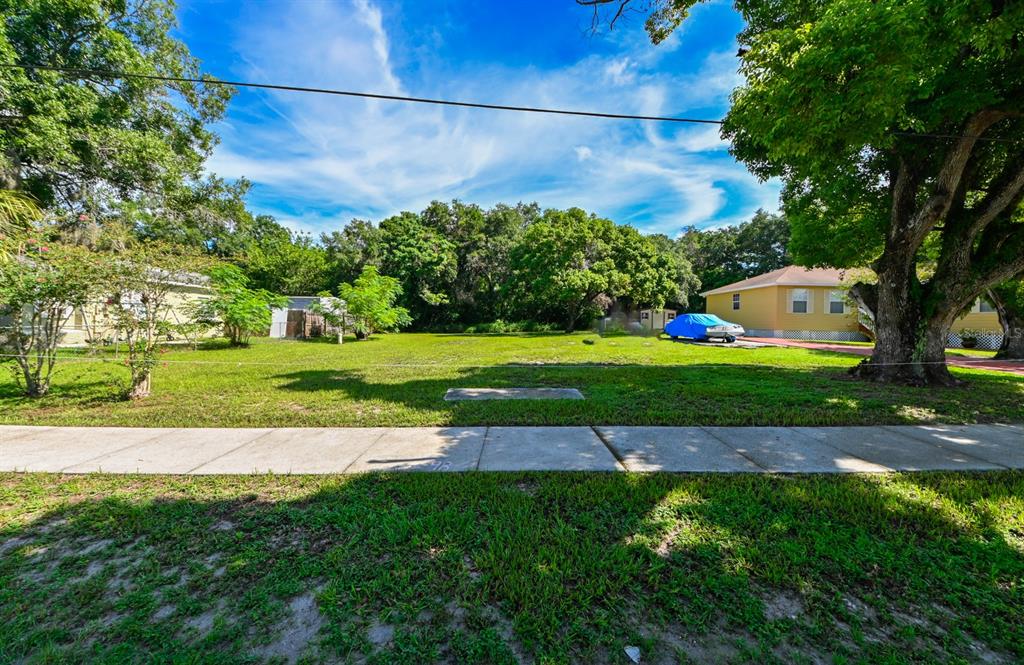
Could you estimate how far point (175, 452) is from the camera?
13.3 feet

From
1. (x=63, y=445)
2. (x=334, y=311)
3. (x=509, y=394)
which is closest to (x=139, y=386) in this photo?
(x=63, y=445)

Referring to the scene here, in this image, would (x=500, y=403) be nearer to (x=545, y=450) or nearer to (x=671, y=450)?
(x=545, y=450)

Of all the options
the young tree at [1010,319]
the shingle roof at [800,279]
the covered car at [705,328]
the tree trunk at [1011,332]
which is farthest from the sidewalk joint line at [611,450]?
the shingle roof at [800,279]

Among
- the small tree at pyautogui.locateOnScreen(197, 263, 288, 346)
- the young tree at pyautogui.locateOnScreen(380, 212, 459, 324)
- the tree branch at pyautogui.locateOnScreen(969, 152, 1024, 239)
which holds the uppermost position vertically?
the young tree at pyautogui.locateOnScreen(380, 212, 459, 324)

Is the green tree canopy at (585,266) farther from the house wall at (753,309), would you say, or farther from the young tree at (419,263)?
the young tree at (419,263)

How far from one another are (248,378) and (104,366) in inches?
175

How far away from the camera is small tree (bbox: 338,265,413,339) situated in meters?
18.9

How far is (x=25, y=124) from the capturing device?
33.4ft

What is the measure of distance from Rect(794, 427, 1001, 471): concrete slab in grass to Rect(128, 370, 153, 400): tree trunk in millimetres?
9532

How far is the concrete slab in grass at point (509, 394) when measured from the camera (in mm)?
6430

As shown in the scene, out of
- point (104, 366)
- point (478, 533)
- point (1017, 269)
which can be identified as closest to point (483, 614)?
point (478, 533)

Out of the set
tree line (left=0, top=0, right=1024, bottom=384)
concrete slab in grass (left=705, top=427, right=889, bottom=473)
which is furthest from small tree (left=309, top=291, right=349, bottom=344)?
concrete slab in grass (left=705, top=427, right=889, bottom=473)

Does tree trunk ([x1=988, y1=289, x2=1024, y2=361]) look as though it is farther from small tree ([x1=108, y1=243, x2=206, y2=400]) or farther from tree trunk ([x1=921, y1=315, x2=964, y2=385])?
small tree ([x1=108, y1=243, x2=206, y2=400])

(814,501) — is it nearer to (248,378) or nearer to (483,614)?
(483,614)
